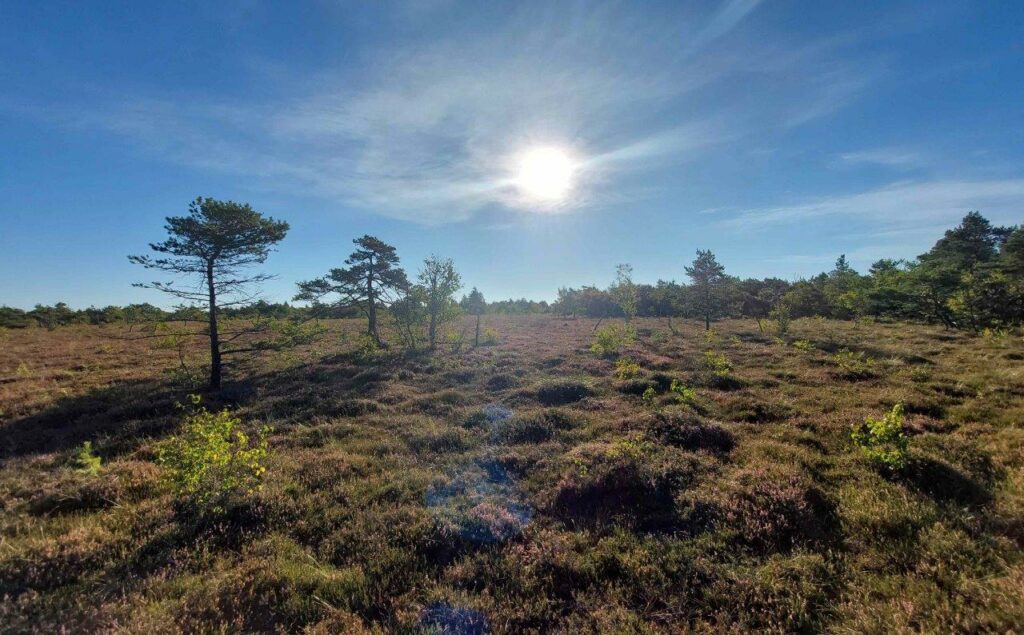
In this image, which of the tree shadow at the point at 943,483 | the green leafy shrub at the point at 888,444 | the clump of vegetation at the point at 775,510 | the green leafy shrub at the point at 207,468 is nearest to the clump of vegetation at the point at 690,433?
the clump of vegetation at the point at 775,510

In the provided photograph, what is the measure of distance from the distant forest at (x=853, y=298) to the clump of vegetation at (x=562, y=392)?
1417 cm

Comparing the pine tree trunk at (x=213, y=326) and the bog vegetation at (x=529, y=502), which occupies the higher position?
the pine tree trunk at (x=213, y=326)

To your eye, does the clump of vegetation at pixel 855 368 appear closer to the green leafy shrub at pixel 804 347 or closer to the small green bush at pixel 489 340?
the green leafy shrub at pixel 804 347

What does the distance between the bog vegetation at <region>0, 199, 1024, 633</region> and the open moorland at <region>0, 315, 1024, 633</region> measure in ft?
0.14

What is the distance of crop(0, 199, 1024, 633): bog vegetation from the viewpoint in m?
5.02

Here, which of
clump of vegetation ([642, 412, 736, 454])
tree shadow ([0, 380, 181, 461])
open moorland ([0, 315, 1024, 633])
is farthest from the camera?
tree shadow ([0, 380, 181, 461])

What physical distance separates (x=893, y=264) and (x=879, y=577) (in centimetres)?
6396

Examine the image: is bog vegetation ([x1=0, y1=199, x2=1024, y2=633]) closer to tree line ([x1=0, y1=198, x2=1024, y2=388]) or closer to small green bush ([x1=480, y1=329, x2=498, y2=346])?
tree line ([x1=0, y1=198, x2=1024, y2=388])

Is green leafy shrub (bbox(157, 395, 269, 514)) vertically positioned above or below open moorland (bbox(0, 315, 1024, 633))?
above

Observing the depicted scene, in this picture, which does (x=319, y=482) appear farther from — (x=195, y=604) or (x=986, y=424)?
(x=986, y=424)

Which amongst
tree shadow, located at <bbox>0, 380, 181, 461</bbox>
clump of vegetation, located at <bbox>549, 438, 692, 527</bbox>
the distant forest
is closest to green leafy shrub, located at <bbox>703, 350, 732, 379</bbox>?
clump of vegetation, located at <bbox>549, 438, 692, 527</bbox>

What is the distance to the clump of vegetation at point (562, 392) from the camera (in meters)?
16.0

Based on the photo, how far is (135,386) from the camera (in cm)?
2044

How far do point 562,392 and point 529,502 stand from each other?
875 cm
